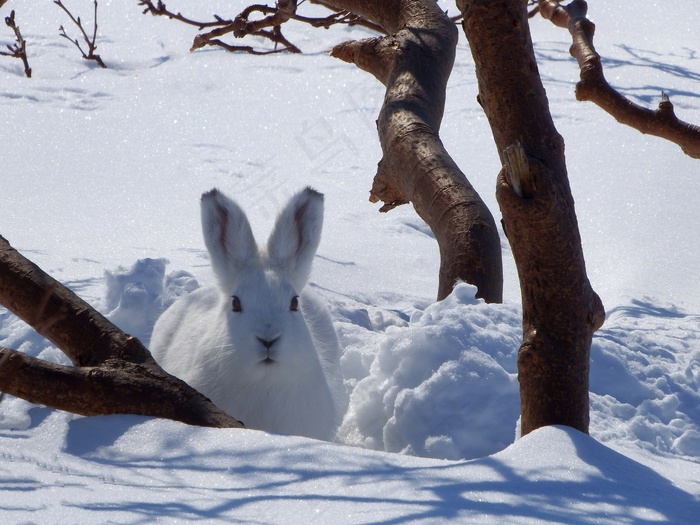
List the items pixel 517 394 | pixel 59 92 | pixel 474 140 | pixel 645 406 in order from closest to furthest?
1. pixel 517 394
2. pixel 645 406
3. pixel 474 140
4. pixel 59 92

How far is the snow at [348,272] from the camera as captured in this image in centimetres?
218

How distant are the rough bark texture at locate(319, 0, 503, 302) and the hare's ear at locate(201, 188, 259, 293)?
860 millimetres

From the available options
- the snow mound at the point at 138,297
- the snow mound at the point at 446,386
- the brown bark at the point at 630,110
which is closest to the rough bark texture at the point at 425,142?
the snow mound at the point at 446,386

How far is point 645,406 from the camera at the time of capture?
3.90 meters

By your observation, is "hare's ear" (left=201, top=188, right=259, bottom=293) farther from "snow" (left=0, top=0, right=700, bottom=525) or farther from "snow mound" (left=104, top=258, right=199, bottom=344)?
"snow mound" (left=104, top=258, right=199, bottom=344)

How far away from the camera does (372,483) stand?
2191mm

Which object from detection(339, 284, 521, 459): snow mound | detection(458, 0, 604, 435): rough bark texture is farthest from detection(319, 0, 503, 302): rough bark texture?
detection(458, 0, 604, 435): rough bark texture

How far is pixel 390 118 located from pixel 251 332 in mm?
1419

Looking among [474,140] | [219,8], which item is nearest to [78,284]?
[474,140]

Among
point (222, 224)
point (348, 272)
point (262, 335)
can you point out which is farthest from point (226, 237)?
point (348, 272)

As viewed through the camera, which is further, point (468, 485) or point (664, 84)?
point (664, 84)

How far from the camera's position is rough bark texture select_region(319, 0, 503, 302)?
157 inches

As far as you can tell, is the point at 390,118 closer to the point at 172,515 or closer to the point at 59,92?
the point at 172,515

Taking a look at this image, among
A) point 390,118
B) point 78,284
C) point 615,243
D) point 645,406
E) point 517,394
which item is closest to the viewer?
point 517,394
